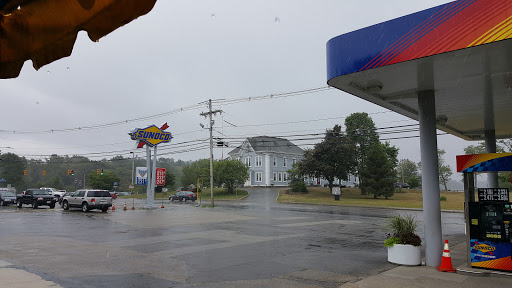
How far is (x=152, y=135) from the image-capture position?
37.4m

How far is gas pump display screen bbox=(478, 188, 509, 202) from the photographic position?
862 centimetres

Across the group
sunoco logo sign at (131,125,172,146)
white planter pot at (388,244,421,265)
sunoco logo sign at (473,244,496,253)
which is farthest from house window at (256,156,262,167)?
sunoco logo sign at (473,244,496,253)

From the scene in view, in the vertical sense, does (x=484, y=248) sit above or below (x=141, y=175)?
below

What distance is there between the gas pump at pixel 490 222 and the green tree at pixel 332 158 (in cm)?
4882

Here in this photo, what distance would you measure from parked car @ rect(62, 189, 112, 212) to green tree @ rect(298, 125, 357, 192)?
117 ft

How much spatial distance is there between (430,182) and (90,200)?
86.7ft

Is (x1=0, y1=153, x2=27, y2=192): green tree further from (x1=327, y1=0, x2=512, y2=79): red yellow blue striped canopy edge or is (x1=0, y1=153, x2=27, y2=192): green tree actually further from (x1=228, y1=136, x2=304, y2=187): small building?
(x1=327, y1=0, x2=512, y2=79): red yellow blue striped canopy edge

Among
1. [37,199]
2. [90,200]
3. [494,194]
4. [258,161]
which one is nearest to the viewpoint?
[494,194]

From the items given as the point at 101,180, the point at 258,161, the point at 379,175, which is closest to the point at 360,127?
the point at 379,175

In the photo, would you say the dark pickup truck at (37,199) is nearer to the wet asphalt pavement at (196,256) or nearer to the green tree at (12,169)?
the wet asphalt pavement at (196,256)

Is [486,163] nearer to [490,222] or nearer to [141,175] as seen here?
[490,222]

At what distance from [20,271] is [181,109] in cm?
3510

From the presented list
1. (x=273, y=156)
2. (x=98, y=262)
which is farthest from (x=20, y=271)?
(x=273, y=156)

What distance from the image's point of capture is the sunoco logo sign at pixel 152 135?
36.7 metres
